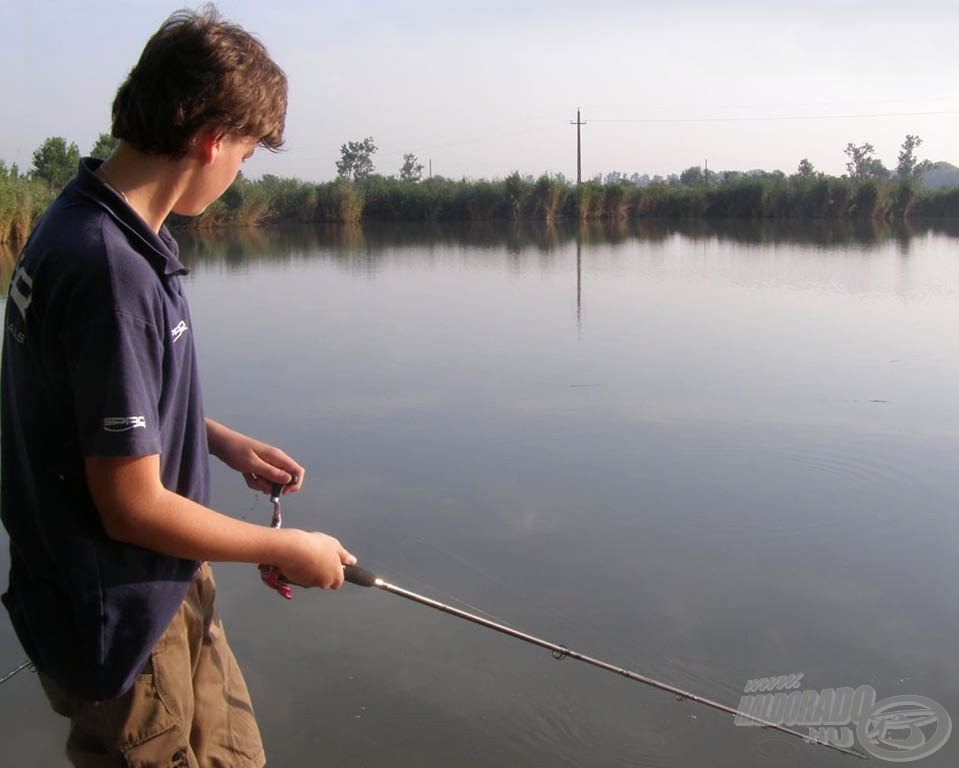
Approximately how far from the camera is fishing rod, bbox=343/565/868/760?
1656mm

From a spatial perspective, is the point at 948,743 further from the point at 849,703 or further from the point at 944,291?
the point at 944,291

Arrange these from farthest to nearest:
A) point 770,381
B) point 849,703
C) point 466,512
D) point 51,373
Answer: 1. point 770,381
2. point 466,512
3. point 849,703
4. point 51,373

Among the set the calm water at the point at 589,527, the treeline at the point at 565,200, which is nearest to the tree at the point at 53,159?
the treeline at the point at 565,200

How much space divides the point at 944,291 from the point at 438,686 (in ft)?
36.0

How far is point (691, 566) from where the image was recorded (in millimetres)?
3451

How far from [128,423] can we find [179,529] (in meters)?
0.18

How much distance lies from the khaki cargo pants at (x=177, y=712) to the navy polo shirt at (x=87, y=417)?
5 cm

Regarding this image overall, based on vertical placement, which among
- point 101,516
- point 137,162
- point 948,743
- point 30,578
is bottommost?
point 948,743

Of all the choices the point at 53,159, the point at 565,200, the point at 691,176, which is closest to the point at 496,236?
the point at 565,200

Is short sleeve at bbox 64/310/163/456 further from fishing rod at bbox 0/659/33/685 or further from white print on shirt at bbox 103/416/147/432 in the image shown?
fishing rod at bbox 0/659/33/685

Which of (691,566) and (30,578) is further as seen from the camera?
(691,566)

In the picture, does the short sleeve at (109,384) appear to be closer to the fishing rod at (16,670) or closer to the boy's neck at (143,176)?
the boy's neck at (143,176)

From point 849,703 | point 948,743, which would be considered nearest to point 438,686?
point 849,703

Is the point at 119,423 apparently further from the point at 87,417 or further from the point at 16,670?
the point at 16,670
